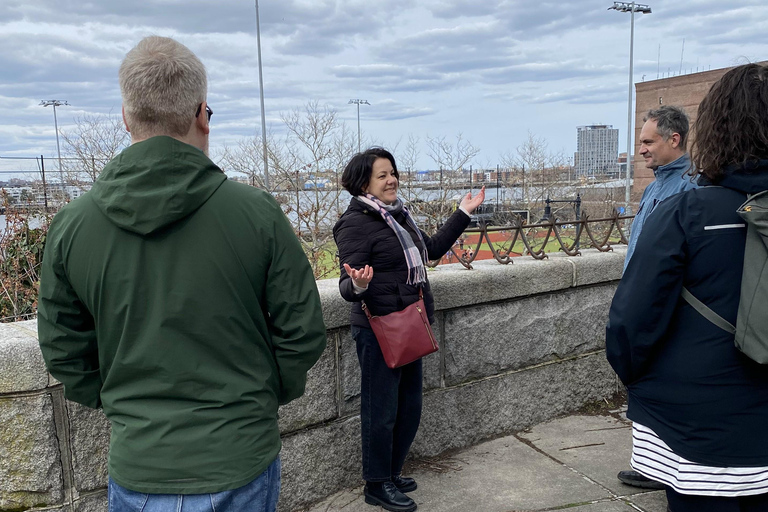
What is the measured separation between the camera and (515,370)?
392 centimetres

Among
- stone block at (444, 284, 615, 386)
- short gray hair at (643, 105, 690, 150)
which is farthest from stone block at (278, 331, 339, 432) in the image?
short gray hair at (643, 105, 690, 150)

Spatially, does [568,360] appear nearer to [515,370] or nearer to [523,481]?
[515,370]

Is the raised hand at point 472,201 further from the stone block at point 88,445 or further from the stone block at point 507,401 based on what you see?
the stone block at point 88,445

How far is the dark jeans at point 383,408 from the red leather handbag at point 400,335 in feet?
0.30

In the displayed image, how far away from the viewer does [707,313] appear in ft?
6.25

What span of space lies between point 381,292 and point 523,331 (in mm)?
1403

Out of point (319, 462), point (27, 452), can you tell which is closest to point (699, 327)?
point (319, 462)

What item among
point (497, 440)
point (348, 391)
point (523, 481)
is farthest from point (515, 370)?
point (348, 391)

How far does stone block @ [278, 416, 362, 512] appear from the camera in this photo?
3.00 metres

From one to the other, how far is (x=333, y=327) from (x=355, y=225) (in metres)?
0.56

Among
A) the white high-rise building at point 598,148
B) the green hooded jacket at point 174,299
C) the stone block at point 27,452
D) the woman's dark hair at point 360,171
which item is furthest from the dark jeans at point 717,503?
the white high-rise building at point 598,148

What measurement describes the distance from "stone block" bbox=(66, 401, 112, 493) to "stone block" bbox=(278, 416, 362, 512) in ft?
2.71

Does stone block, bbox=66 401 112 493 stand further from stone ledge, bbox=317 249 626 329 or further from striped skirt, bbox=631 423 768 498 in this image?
striped skirt, bbox=631 423 768 498

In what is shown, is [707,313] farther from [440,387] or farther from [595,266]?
[595,266]
